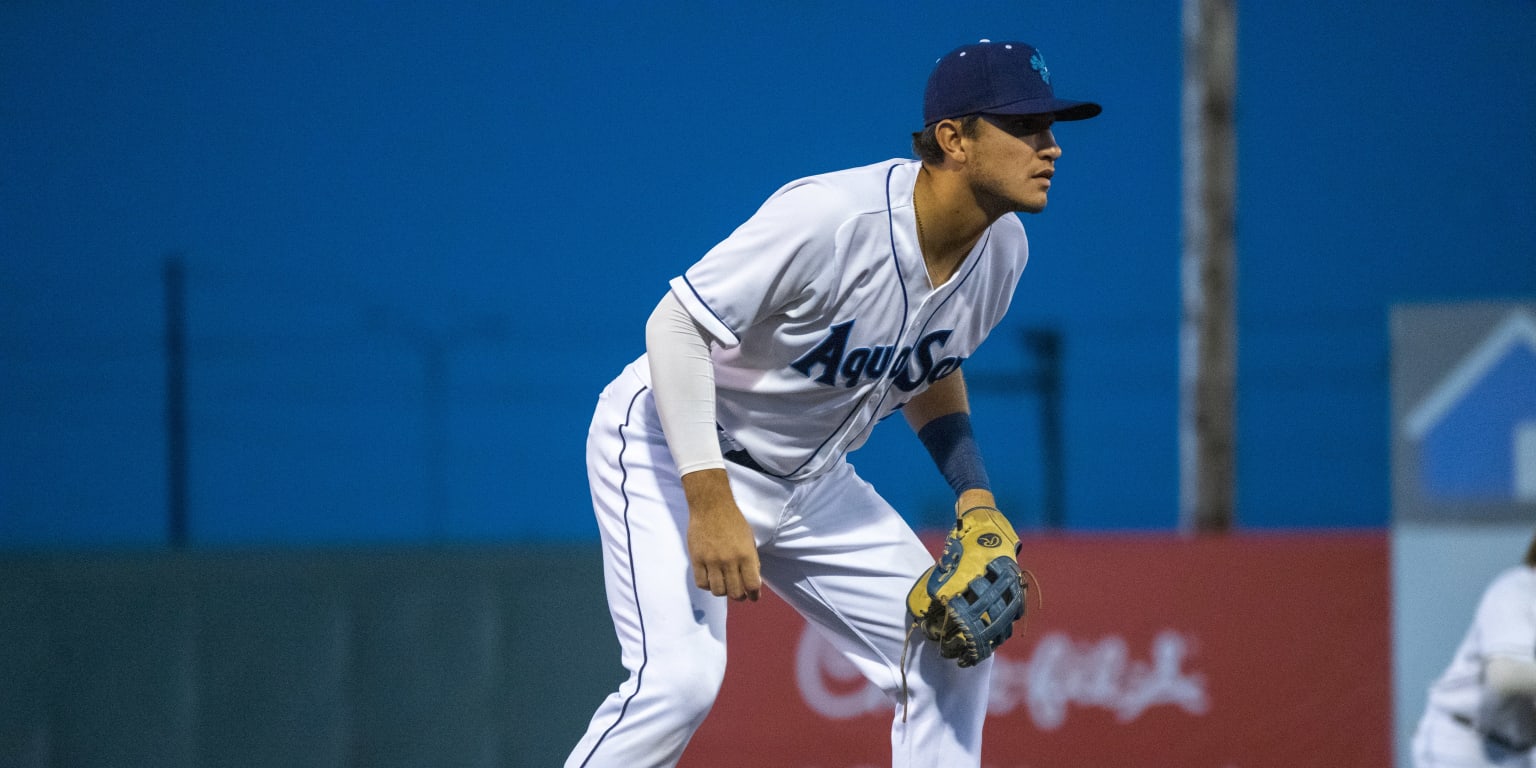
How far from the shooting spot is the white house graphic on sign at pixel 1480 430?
6688 millimetres

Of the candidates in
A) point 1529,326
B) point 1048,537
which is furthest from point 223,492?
point 1529,326

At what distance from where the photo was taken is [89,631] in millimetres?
5148

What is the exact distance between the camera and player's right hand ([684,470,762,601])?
9.37 feet

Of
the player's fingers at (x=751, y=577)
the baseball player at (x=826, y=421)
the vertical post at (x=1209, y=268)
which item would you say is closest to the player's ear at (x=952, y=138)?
the baseball player at (x=826, y=421)

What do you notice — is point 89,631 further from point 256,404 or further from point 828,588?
point 828,588

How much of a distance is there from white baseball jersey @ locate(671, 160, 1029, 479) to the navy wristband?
0.53 ft

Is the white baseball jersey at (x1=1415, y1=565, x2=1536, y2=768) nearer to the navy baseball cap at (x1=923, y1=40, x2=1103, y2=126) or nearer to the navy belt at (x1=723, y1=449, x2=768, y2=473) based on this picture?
the navy baseball cap at (x1=923, y1=40, x2=1103, y2=126)

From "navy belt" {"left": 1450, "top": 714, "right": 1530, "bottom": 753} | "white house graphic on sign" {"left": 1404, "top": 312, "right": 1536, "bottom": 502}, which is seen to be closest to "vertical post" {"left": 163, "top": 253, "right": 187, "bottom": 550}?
"navy belt" {"left": 1450, "top": 714, "right": 1530, "bottom": 753}

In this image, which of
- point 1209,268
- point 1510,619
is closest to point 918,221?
point 1510,619


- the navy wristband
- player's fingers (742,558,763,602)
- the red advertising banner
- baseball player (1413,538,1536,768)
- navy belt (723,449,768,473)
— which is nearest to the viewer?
player's fingers (742,558,763,602)

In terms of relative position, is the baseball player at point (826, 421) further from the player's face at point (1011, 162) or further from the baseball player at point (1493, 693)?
the baseball player at point (1493, 693)

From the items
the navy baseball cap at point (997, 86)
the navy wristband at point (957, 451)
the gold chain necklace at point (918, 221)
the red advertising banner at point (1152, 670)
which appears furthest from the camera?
the red advertising banner at point (1152, 670)

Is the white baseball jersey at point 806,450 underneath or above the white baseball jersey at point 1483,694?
above

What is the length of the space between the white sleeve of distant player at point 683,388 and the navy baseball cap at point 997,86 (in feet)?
2.17
